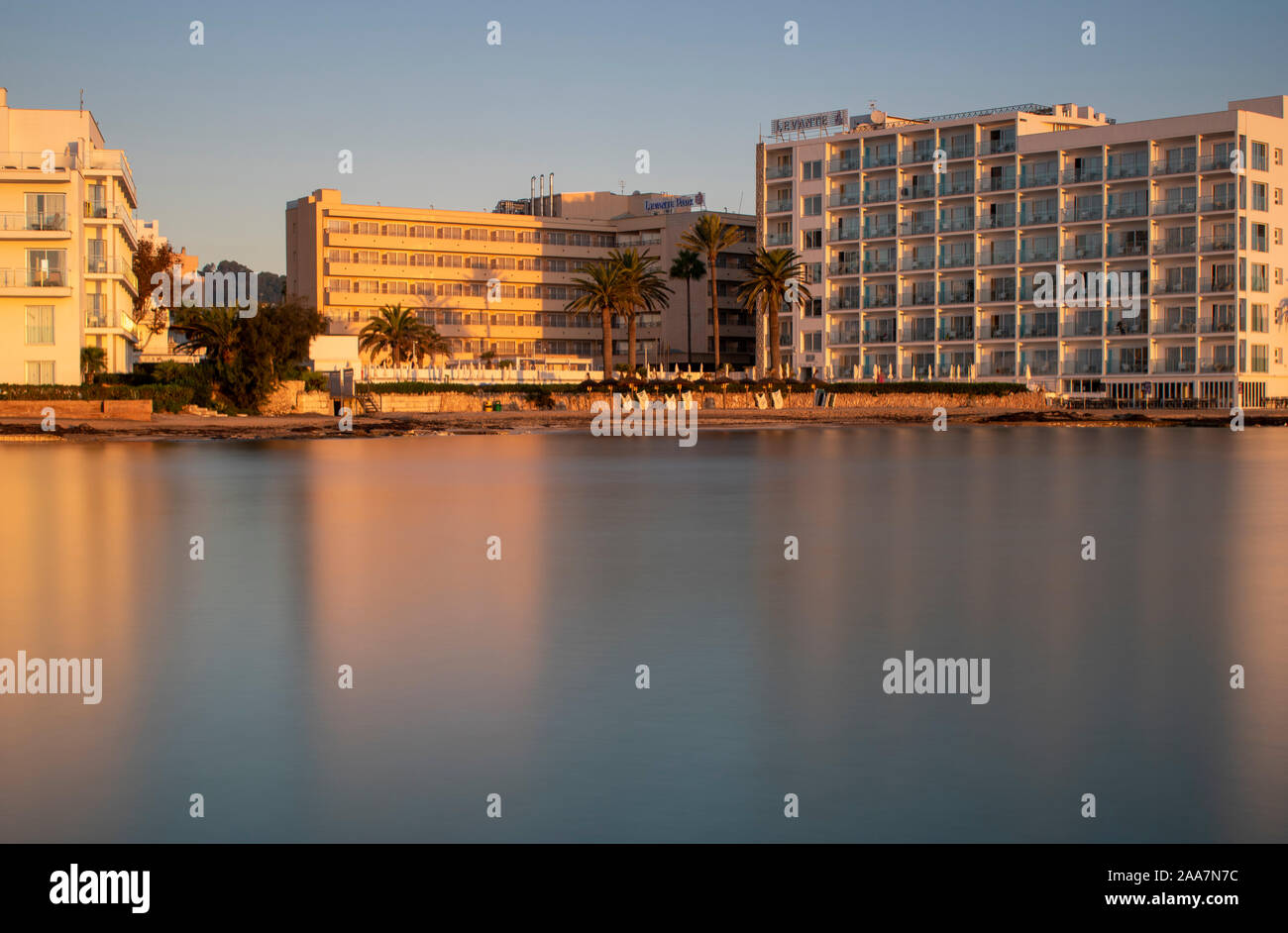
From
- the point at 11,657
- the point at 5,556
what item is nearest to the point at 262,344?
the point at 5,556

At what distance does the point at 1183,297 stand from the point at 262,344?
7080 cm

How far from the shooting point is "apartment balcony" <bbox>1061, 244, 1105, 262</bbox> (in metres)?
116

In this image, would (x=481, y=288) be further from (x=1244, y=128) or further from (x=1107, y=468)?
(x=1107, y=468)

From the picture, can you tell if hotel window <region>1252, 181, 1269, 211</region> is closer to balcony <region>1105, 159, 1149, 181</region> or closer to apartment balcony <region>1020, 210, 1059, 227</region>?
balcony <region>1105, 159, 1149, 181</region>

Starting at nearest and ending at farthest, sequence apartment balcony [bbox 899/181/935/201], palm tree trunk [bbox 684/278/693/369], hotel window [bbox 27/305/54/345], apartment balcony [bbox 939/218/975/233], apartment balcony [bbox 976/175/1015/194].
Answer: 1. hotel window [bbox 27/305/54/345]
2. apartment balcony [bbox 976/175/1015/194]
3. apartment balcony [bbox 939/218/975/233]
4. apartment balcony [bbox 899/181/935/201]
5. palm tree trunk [bbox 684/278/693/369]

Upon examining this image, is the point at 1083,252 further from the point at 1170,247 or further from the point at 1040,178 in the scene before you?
the point at 1170,247

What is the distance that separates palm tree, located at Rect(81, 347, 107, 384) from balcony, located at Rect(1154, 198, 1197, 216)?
77740 millimetres

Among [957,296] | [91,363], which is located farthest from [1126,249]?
[91,363]

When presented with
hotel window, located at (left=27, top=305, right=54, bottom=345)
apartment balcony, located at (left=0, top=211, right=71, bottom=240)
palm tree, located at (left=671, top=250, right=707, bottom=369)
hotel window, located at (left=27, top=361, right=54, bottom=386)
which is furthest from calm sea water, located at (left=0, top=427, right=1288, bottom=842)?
palm tree, located at (left=671, top=250, right=707, bottom=369)

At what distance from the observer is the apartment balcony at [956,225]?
12431 cm

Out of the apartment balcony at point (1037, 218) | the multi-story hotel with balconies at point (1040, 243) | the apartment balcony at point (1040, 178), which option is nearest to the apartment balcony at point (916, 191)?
the multi-story hotel with balconies at point (1040, 243)

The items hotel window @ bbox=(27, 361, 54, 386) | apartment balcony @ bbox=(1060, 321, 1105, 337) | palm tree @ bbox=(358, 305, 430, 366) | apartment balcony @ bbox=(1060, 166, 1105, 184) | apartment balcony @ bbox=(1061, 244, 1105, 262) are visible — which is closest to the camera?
hotel window @ bbox=(27, 361, 54, 386)

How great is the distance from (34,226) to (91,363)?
7513mm
